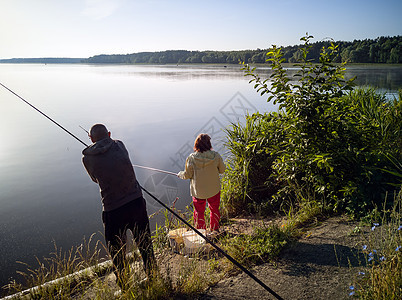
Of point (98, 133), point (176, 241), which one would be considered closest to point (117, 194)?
point (98, 133)

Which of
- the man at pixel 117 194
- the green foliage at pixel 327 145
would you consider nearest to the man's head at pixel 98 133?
the man at pixel 117 194

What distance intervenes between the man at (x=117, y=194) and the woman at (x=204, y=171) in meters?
1.44

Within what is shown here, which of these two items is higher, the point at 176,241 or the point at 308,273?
the point at 308,273

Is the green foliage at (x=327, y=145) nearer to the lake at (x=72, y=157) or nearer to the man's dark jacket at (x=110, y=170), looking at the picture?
the man's dark jacket at (x=110, y=170)

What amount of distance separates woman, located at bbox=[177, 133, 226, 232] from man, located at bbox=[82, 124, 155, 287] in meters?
1.44

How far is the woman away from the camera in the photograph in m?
4.91

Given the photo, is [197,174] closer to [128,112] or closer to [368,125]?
[368,125]

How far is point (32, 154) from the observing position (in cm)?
1371

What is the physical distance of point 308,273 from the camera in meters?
3.40

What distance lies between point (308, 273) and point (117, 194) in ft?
7.94

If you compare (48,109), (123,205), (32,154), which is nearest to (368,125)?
(123,205)

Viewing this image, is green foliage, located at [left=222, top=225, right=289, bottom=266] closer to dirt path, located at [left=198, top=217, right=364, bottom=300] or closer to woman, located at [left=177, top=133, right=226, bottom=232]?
dirt path, located at [left=198, top=217, right=364, bottom=300]

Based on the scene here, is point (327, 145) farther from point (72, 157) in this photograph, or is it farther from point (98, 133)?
point (72, 157)

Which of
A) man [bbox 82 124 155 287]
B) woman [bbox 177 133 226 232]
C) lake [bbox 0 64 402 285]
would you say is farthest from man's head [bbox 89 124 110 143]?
lake [bbox 0 64 402 285]
